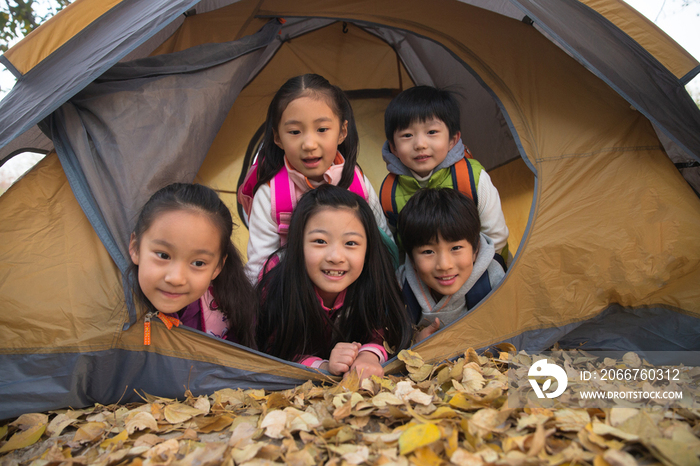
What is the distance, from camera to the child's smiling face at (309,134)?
2.06 meters

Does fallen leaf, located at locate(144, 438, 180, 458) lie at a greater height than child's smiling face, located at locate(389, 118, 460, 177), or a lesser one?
lesser

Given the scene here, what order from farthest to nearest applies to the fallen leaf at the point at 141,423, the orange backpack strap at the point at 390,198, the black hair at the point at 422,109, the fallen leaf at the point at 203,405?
the orange backpack strap at the point at 390,198 < the black hair at the point at 422,109 < the fallen leaf at the point at 203,405 < the fallen leaf at the point at 141,423

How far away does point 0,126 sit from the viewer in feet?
4.84

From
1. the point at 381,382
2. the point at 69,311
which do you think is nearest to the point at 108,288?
the point at 69,311

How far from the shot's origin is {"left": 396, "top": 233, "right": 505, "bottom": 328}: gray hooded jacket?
202 centimetres

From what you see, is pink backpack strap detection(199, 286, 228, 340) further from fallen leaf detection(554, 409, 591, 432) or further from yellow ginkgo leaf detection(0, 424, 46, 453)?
fallen leaf detection(554, 409, 591, 432)

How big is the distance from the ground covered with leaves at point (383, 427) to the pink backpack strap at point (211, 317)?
0.26m

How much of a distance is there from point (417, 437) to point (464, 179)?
4.70 ft

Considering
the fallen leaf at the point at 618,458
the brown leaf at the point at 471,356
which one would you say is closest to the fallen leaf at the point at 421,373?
the brown leaf at the point at 471,356

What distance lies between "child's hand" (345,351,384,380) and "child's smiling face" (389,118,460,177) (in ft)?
3.18

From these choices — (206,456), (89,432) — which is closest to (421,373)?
(206,456)

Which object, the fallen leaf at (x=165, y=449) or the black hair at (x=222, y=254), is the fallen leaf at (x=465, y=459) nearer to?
the fallen leaf at (x=165, y=449)

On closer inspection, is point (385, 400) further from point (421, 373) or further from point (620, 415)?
point (620, 415)

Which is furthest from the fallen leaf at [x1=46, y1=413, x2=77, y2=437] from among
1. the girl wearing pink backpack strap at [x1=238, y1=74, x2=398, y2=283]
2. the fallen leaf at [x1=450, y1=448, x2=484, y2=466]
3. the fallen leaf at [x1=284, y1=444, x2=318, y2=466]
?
the fallen leaf at [x1=450, y1=448, x2=484, y2=466]
